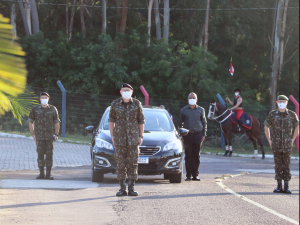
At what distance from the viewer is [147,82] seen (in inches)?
1268

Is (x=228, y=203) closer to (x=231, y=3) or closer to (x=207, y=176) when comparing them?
(x=207, y=176)

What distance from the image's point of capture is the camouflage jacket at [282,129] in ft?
32.9

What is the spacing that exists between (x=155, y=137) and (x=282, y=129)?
262 centimetres

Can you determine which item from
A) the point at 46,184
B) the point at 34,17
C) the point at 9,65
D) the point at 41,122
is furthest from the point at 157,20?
the point at 9,65

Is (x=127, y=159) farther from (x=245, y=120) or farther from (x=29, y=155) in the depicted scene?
(x=245, y=120)

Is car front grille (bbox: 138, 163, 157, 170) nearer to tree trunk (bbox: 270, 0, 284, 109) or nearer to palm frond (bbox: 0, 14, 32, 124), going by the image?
palm frond (bbox: 0, 14, 32, 124)

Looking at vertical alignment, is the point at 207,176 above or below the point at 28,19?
below

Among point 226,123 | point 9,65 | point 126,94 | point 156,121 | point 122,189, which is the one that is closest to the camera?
point 9,65

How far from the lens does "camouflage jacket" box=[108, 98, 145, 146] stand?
8180 mm

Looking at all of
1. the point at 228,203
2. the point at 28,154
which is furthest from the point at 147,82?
the point at 228,203

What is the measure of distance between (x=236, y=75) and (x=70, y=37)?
46.3ft

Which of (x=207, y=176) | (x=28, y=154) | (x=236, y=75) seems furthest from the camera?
(x=236, y=75)

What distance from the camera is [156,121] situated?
11930mm

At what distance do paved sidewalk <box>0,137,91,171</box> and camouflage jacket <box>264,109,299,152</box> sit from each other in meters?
6.61
